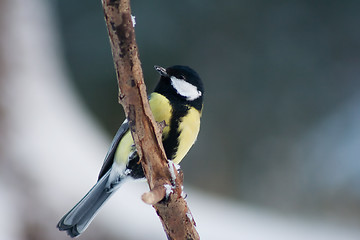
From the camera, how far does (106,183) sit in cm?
119

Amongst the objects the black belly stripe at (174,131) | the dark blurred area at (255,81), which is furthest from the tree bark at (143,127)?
the dark blurred area at (255,81)

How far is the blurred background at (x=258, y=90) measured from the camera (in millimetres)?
2072

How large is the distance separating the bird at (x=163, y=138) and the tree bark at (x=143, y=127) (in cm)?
24

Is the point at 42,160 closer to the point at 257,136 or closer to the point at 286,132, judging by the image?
the point at 257,136

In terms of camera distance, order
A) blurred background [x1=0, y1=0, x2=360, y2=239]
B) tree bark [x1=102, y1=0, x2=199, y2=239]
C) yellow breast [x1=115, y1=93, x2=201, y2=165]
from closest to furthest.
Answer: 1. tree bark [x1=102, y1=0, x2=199, y2=239]
2. yellow breast [x1=115, y1=93, x2=201, y2=165]
3. blurred background [x1=0, y1=0, x2=360, y2=239]

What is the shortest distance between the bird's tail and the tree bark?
1.14 feet

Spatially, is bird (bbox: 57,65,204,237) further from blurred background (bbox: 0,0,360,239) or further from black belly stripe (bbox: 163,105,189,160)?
blurred background (bbox: 0,0,360,239)

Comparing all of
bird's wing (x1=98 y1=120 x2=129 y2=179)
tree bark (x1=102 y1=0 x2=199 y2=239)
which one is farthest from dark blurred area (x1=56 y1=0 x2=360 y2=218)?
tree bark (x1=102 y1=0 x2=199 y2=239)

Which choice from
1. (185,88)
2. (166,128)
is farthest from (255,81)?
(166,128)

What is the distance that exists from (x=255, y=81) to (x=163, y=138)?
113 cm

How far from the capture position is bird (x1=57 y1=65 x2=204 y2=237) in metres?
1.09

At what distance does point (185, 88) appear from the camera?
45.2 inches

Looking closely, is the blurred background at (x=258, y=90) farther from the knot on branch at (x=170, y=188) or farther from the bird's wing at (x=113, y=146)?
the knot on branch at (x=170, y=188)

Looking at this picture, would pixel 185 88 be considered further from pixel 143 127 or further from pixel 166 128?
pixel 143 127
